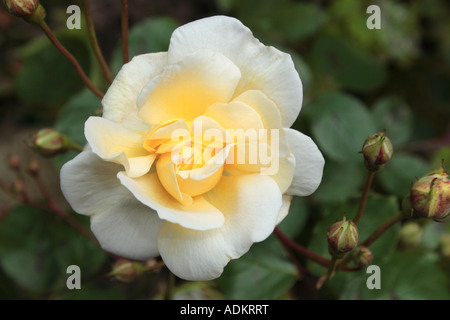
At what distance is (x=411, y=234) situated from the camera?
1454 millimetres

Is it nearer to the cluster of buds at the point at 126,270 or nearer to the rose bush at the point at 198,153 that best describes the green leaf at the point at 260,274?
the cluster of buds at the point at 126,270

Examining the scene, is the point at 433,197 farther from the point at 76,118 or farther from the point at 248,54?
the point at 76,118

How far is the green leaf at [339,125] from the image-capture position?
1449 mm

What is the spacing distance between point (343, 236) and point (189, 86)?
Result: 0.42 m

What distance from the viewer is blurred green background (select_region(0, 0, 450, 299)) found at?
1305 mm

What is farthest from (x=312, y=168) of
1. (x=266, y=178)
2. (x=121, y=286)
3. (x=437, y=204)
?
(x=121, y=286)

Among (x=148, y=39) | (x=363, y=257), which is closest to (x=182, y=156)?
(x=363, y=257)

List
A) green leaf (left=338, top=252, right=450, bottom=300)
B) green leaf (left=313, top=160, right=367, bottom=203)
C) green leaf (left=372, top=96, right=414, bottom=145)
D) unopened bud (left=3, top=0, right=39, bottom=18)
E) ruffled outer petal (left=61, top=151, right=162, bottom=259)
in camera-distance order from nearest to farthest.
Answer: ruffled outer petal (left=61, top=151, right=162, bottom=259), unopened bud (left=3, top=0, right=39, bottom=18), green leaf (left=338, top=252, right=450, bottom=300), green leaf (left=313, top=160, right=367, bottom=203), green leaf (left=372, top=96, right=414, bottom=145)

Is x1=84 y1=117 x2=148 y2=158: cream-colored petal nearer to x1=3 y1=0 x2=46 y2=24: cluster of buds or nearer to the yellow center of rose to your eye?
the yellow center of rose

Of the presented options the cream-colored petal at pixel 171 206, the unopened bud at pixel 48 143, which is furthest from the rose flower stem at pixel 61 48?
the cream-colored petal at pixel 171 206

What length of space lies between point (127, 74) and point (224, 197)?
0.30m

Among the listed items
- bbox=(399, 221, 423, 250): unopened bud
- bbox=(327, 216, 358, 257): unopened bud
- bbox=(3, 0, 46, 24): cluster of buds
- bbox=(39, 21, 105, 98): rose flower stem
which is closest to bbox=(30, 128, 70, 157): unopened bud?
bbox=(39, 21, 105, 98): rose flower stem

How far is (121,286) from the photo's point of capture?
1813mm

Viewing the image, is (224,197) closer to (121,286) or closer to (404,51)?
(121,286)
